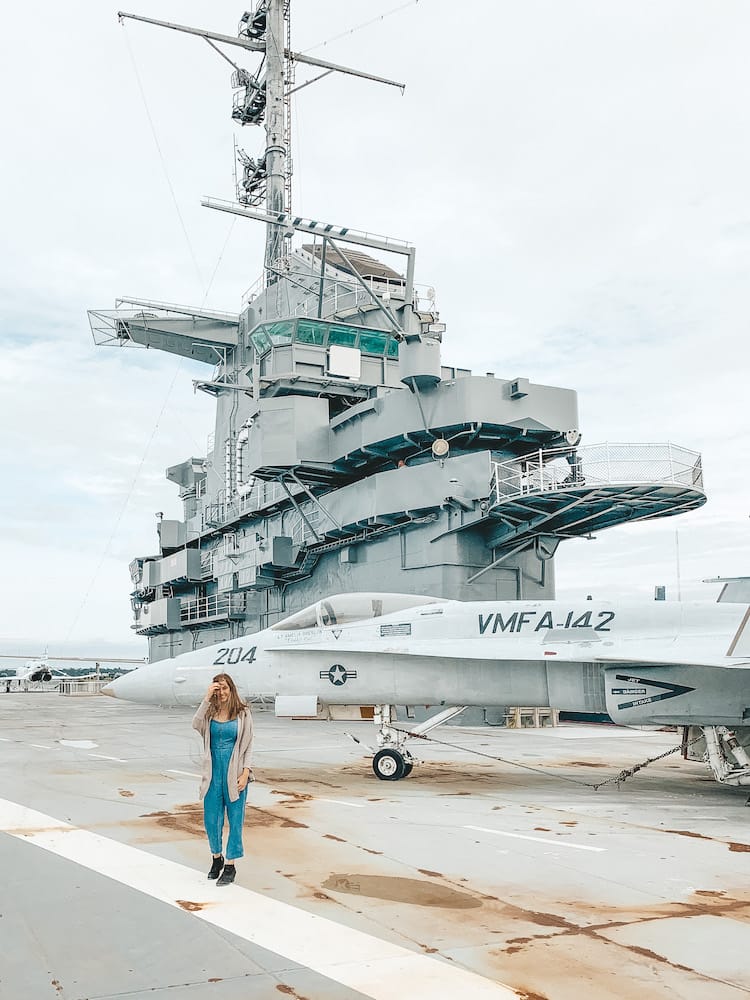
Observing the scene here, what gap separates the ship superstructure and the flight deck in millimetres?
12105

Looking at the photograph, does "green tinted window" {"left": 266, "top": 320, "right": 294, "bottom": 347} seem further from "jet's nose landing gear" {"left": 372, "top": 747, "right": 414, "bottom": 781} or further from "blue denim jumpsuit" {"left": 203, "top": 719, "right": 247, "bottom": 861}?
"blue denim jumpsuit" {"left": 203, "top": 719, "right": 247, "bottom": 861}

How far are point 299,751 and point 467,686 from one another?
522 centimetres

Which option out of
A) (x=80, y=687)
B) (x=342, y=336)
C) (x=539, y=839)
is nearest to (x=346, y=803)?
(x=539, y=839)

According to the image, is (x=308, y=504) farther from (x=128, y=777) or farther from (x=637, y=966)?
(x=637, y=966)

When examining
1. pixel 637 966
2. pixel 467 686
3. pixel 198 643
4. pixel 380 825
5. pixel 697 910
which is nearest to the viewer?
pixel 637 966

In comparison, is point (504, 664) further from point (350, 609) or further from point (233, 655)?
point (233, 655)

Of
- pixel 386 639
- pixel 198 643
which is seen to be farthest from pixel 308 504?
pixel 386 639

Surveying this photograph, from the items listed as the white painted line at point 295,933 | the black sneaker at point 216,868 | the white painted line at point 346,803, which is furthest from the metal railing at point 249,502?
the black sneaker at point 216,868

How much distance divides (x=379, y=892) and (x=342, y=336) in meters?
24.6

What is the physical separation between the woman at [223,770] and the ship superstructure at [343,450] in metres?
15.3

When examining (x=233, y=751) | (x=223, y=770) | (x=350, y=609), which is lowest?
(x=223, y=770)

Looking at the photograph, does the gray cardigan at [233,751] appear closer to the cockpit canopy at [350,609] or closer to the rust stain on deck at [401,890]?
the rust stain on deck at [401,890]

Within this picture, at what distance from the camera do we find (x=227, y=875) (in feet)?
17.9

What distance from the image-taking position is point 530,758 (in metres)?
14.2
